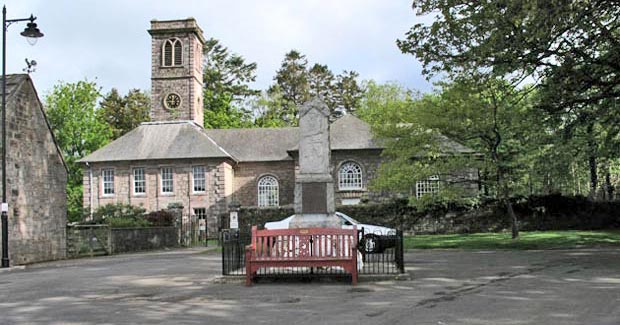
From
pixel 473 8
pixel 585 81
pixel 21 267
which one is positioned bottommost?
pixel 21 267

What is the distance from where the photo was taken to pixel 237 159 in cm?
4375

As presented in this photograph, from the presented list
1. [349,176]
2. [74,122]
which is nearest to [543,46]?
[349,176]

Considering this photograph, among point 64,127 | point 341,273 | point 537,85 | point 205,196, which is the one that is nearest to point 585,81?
point 537,85

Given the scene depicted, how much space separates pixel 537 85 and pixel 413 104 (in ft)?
26.8

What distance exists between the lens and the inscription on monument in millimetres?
13742

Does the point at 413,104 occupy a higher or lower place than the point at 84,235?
higher

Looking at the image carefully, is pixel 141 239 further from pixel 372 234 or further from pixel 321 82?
pixel 321 82

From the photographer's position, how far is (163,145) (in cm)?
4362

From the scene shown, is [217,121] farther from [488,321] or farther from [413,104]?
[488,321]

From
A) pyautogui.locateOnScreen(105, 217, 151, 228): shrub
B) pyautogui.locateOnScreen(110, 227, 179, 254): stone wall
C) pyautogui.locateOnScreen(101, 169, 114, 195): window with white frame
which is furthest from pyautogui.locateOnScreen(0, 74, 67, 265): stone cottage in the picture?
pyautogui.locateOnScreen(101, 169, 114, 195): window with white frame

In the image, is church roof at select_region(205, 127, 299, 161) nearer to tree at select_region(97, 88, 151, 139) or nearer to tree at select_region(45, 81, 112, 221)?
tree at select_region(45, 81, 112, 221)

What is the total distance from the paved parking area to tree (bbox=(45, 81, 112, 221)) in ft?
122

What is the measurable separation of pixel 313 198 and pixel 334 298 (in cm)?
408

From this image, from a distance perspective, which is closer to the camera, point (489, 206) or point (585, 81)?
point (585, 81)
